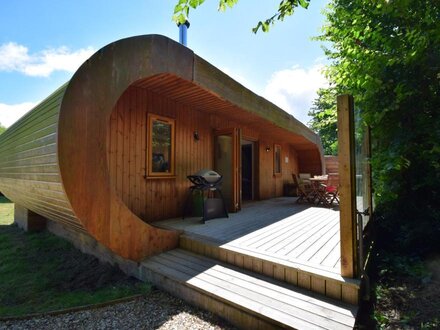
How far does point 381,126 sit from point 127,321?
4.07 meters

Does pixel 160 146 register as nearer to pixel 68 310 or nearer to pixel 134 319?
pixel 68 310

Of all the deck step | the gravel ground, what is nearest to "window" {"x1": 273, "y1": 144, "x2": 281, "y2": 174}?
the deck step

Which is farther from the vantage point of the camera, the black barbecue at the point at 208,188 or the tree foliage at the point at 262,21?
the black barbecue at the point at 208,188

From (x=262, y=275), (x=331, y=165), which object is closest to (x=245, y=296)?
(x=262, y=275)

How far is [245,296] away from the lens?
7.32ft

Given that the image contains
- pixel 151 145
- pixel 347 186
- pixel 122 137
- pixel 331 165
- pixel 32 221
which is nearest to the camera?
pixel 347 186

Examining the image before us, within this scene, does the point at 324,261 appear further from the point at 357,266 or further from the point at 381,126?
the point at 381,126

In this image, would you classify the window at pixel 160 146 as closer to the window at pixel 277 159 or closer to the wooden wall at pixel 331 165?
the window at pixel 277 159

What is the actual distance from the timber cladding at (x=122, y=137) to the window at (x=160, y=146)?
12cm

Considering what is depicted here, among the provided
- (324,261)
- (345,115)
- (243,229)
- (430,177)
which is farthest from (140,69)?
(430,177)

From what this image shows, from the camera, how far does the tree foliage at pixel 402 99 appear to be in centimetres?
286

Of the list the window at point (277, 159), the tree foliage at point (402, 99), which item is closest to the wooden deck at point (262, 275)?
the tree foliage at point (402, 99)

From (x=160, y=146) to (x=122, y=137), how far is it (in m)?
0.80

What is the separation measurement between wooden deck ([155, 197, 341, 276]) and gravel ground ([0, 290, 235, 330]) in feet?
2.77
